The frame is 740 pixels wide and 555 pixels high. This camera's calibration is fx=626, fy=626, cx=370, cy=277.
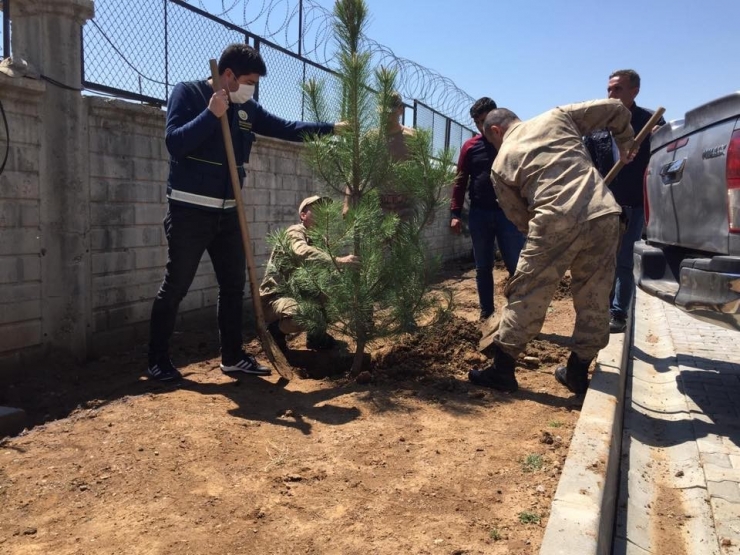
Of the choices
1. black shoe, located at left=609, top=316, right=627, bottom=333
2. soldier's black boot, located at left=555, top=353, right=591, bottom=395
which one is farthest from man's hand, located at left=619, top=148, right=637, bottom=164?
black shoe, located at left=609, top=316, right=627, bottom=333

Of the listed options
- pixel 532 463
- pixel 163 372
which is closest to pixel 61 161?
pixel 163 372

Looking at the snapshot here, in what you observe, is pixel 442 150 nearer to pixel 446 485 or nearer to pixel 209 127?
pixel 209 127

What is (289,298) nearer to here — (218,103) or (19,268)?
(218,103)

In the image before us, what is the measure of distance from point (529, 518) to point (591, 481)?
349 mm

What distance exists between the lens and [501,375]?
365 centimetres

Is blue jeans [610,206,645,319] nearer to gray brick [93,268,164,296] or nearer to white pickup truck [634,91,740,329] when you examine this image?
white pickup truck [634,91,740,329]

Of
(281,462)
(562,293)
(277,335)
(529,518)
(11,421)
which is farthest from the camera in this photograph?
(562,293)

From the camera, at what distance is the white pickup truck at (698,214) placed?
2955mm

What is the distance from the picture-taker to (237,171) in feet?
12.0

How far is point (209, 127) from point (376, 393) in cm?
173

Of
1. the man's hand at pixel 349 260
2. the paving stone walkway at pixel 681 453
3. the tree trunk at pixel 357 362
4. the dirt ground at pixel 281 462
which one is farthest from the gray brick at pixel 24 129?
the paving stone walkway at pixel 681 453

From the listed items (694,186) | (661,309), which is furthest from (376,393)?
(661,309)

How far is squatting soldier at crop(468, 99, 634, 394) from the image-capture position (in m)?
3.28

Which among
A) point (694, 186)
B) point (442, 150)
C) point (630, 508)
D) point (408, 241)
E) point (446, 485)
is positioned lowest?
point (630, 508)
